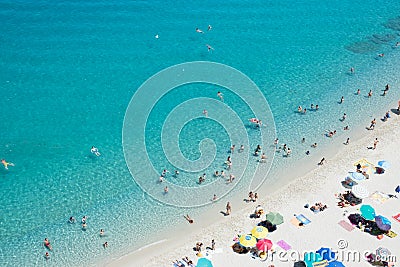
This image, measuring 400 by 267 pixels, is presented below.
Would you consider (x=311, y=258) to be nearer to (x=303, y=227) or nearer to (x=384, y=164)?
(x=303, y=227)

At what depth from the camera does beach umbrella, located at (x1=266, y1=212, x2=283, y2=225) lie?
34.7 metres

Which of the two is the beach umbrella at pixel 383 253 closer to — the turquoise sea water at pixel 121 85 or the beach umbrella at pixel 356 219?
the beach umbrella at pixel 356 219

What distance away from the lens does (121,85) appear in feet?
170

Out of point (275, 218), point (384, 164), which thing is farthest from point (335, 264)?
point (384, 164)

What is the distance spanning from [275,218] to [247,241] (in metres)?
3.07

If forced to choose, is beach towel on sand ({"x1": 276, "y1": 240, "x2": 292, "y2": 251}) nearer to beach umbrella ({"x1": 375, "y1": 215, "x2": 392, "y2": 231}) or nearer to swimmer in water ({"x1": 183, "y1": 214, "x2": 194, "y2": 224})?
beach umbrella ({"x1": 375, "y1": 215, "x2": 392, "y2": 231})

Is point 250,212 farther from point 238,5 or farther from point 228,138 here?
point 238,5

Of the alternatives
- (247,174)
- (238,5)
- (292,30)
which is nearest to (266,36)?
(292,30)

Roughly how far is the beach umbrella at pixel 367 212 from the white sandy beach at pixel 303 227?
1138 mm

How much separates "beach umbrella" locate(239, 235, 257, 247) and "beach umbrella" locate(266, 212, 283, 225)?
212 cm

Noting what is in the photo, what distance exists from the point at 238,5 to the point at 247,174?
3248 centimetres

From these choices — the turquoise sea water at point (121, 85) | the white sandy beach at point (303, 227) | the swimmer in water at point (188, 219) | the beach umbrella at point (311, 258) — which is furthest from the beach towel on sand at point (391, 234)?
the swimmer in water at point (188, 219)

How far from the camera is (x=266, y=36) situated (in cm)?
6062

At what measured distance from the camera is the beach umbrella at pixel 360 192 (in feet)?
120
